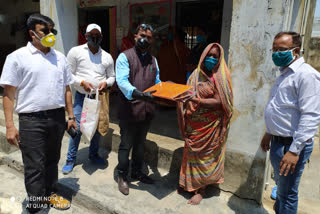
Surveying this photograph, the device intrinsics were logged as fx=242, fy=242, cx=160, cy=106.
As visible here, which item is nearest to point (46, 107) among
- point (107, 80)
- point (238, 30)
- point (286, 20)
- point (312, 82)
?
point (107, 80)

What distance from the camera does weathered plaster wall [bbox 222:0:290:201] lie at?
2344 mm

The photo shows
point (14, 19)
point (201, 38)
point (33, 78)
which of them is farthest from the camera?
point (14, 19)

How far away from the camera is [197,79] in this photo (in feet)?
8.17

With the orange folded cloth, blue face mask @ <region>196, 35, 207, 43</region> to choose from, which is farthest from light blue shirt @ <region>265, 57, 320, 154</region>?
blue face mask @ <region>196, 35, 207, 43</region>

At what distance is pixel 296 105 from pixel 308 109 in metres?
0.10

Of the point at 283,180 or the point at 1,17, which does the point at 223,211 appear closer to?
the point at 283,180

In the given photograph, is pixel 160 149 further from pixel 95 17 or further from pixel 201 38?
pixel 95 17

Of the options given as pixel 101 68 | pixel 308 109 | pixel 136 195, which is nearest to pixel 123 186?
pixel 136 195

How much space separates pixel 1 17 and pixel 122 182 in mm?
7273

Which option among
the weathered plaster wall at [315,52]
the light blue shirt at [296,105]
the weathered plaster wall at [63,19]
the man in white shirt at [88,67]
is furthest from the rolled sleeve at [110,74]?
the weathered plaster wall at [315,52]

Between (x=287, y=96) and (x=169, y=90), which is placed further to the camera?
(x=169, y=90)

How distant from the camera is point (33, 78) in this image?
7.00ft

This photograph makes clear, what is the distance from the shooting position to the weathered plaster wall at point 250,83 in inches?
92.3

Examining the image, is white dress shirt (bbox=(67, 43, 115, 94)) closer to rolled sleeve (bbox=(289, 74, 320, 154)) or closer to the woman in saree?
the woman in saree
